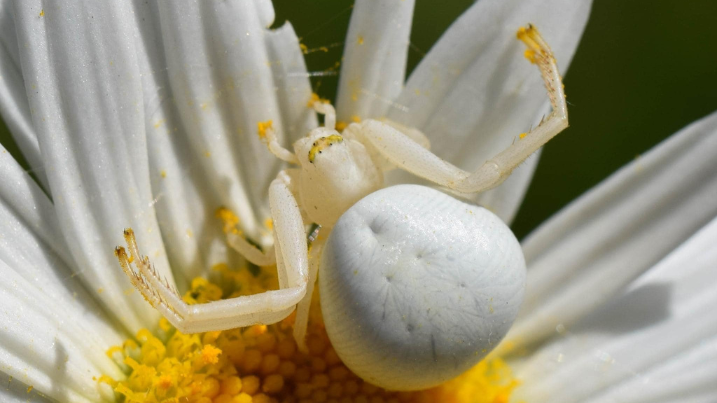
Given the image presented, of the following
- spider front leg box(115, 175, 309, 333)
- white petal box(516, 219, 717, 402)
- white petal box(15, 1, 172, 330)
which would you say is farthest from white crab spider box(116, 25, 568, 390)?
white petal box(516, 219, 717, 402)

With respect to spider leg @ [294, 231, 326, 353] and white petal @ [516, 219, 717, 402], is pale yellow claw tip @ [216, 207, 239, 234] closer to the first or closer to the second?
spider leg @ [294, 231, 326, 353]

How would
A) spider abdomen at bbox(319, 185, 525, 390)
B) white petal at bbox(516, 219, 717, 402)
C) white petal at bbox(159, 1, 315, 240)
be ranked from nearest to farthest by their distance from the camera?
spider abdomen at bbox(319, 185, 525, 390) < white petal at bbox(159, 1, 315, 240) < white petal at bbox(516, 219, 717, 402)

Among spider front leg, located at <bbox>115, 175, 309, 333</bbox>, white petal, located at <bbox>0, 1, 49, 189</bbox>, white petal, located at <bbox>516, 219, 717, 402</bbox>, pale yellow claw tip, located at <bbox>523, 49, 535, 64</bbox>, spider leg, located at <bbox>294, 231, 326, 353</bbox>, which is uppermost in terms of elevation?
pale yellow claw tip, located at <bbox>523, 49, 535, 64</bbox>

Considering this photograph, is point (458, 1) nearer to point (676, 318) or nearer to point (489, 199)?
point (489, 199)

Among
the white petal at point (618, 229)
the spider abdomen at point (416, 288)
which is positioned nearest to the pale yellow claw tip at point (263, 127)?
the spider abdomen at point (416, 288)

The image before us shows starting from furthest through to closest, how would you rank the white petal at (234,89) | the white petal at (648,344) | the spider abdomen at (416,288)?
the white petal at (648,344)
the white petal at (234,89)
the spider abdomen at (416,288)

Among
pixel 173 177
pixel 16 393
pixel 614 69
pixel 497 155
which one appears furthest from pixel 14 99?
pixel 614 69

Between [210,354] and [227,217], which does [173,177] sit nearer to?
[227,217]

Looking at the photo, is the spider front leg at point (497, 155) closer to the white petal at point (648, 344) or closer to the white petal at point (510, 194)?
the white petal at point (510, 194)
